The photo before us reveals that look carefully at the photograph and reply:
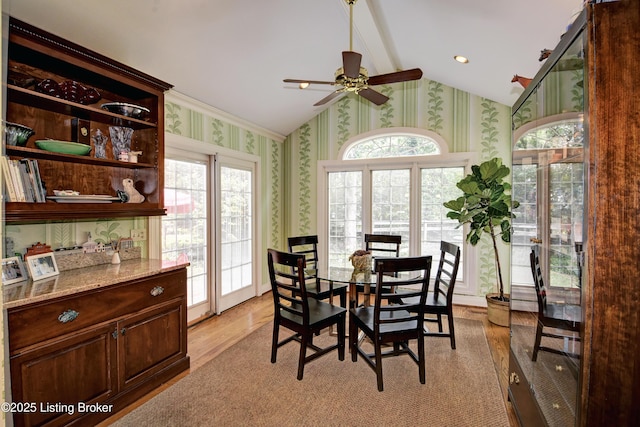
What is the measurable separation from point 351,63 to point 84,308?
236 cm

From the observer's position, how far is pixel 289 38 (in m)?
3.18

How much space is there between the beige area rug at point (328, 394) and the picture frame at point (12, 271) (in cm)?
109

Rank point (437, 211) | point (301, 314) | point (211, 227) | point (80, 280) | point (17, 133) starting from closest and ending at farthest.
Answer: point (17, 133)
point (80, 280)
point (301, 314)
point (211, 227)
point (437, 211)

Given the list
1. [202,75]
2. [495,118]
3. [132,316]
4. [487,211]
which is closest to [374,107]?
[495,118]

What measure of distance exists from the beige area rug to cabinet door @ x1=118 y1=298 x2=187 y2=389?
0.69 ft

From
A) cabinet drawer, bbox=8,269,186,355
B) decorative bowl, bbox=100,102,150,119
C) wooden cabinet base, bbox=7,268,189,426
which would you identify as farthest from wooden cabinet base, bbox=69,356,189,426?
decorative bowl, bbox=100,102,150,119

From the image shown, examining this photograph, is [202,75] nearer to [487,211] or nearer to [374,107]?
[374,107]

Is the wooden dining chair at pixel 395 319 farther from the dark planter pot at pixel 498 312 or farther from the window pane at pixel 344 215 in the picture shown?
the window pane at pixel 344 215

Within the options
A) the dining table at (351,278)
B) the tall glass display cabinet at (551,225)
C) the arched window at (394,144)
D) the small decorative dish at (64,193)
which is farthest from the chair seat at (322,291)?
the arched window at (394,144)

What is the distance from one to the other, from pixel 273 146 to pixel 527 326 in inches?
165

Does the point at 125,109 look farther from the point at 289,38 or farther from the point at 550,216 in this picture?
the point at 550,216

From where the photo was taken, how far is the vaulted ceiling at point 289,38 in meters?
2.22

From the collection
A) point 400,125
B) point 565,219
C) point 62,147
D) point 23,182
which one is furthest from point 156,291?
point 400,125

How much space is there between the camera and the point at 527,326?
1.93 m
